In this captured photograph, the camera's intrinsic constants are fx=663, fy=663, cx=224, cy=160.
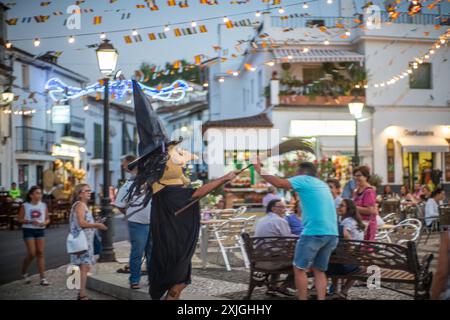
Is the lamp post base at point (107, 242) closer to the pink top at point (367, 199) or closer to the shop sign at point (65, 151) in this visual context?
the pink top at point (367, 199)

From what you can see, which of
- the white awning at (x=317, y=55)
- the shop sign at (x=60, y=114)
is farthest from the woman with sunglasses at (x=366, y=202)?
the shop sign at (x=60, y=114)

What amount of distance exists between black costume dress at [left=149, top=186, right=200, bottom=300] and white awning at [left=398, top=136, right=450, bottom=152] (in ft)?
61.2

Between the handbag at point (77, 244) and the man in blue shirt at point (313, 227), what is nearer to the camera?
the man in blue shirt at point (313, 227)

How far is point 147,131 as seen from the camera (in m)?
6.80

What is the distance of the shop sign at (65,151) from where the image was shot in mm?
35000

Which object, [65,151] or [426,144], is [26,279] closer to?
[426,144]

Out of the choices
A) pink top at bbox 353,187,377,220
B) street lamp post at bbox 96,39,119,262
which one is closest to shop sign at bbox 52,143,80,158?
street lamp post at bbox 96,39,119,262

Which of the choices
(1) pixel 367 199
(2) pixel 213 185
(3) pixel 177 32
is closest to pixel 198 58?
(3) pixel 177 32

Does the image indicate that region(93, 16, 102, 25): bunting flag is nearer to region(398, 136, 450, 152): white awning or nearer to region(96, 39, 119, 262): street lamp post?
region(96, 39, 119, 262): street lamp post

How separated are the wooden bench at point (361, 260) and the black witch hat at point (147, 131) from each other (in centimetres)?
161

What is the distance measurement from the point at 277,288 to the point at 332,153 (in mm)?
18900

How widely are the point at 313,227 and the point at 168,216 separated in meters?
1.42

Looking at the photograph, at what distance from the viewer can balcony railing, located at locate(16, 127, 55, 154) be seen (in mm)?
30641
